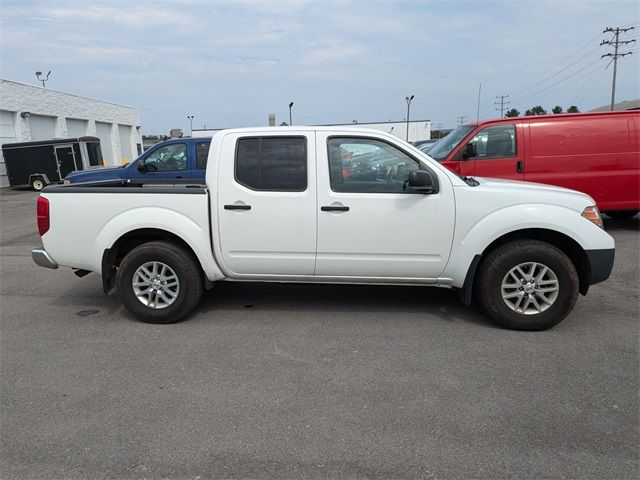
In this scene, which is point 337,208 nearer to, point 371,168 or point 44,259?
point 371,168

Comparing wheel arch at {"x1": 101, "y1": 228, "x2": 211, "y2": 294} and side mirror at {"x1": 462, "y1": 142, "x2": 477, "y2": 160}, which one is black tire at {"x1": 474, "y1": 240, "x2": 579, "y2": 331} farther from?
side mirror at {"x1": 462, "y1": 142, "x2": 477, "y2": 160}

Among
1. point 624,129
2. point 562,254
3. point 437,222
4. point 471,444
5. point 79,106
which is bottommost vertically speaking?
point 471,444

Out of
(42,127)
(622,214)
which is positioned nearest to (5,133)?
(42,127)

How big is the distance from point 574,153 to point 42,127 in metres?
28.0

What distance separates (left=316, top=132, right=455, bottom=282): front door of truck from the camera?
4.34 meters

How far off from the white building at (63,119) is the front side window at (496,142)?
23226 millimetres

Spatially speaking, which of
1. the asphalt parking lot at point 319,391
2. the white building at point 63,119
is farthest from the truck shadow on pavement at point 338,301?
the white building at point 63,119

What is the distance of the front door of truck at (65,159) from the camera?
69.7 ft

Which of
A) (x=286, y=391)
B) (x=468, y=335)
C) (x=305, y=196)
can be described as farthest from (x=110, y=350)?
(x=468, y=335)

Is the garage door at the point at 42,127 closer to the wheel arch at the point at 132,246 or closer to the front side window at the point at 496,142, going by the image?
the wheel arch at the point at 132,246

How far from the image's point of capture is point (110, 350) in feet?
13.5

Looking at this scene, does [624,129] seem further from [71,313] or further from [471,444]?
[71,313]

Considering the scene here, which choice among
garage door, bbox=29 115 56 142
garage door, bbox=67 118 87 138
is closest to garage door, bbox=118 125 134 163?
garage door, bbox=67 118 87 138

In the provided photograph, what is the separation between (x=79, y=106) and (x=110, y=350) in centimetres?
3110
